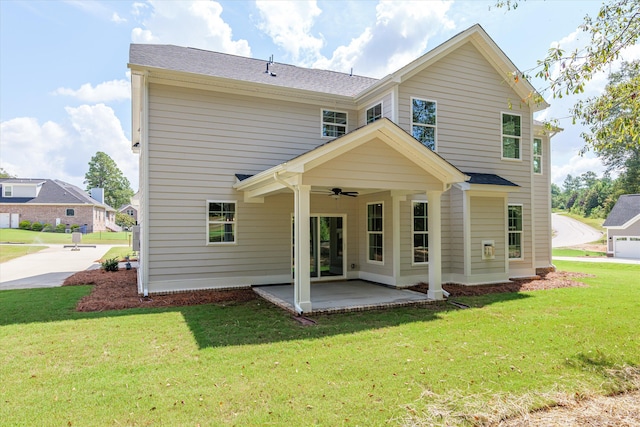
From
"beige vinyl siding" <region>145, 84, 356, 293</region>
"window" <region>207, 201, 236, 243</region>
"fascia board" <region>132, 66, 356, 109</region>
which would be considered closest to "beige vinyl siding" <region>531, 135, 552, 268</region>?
"fascia board" <region>132, 66, 356, 109</region>

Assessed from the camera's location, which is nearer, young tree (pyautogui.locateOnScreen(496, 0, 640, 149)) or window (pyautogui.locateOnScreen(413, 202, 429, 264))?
young tree (pyautogui.locateOnScreen(496, 0, 640, 149))

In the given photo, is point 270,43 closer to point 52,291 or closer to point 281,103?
point 281,103

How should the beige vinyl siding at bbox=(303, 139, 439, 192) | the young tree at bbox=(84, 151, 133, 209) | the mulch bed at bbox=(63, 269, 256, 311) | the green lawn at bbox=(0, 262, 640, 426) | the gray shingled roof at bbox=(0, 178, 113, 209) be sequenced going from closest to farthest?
the green lawn at bbox=(0, 262, 640, 426) → the beige vinyl siding at bbox=(303, 139, 439, 192) → the mulch bed at bbox=(63, 269, 256, 311) → the gray shingled roof at bbox=(0, 178, 113, 209) → the young tree at bbox=(84, 151, 133, 209)

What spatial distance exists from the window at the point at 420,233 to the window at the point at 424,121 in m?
1.83

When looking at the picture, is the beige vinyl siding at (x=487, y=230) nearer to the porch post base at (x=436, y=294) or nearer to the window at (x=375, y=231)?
the window at (x=375, y=231)

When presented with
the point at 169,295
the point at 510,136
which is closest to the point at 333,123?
the point at 510,136

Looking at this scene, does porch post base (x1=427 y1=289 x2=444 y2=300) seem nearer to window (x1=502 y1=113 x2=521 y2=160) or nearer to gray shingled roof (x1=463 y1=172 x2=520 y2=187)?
gray shingled roof (x1=463 y1=172 x2=520 y2=187)

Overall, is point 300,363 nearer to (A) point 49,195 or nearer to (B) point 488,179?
(B) point 488,179

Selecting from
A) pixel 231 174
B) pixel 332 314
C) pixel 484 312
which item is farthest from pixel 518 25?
pixel 231 174

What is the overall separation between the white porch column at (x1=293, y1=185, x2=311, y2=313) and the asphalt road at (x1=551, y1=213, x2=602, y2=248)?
100 ft

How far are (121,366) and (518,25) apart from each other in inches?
337

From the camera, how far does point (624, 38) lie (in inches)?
202

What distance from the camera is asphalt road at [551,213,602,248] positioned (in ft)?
116

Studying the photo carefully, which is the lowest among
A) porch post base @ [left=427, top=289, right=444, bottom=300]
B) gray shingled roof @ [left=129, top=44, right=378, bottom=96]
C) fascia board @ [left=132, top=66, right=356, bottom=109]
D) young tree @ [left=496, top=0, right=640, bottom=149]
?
porch post base @ [left=427, top=289, right=444, bottom=300]
